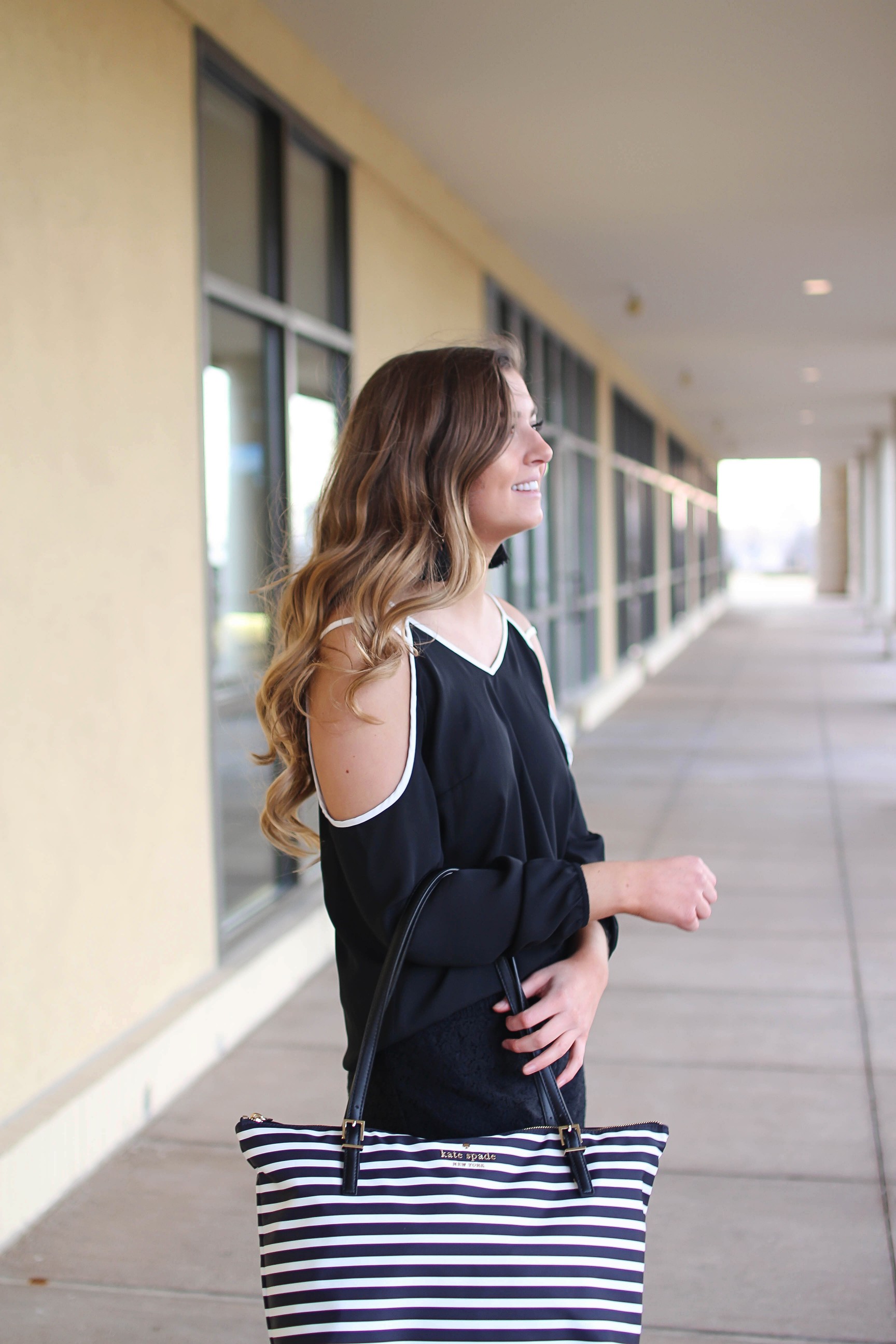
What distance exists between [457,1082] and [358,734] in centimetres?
41

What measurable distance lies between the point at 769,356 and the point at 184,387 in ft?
34.5

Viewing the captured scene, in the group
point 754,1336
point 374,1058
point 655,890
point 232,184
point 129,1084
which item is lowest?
point 754,1336

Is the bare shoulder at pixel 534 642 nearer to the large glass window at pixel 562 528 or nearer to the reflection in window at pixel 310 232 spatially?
the reflection in window at pixel 310 232

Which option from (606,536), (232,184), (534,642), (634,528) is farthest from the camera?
(634,528)

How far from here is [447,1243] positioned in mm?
1199

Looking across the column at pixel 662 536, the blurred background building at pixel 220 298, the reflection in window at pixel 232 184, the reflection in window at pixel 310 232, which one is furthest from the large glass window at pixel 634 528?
the reflection in window at pixel 232 184

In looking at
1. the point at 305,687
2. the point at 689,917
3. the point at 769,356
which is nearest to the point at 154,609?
the point at 305,687

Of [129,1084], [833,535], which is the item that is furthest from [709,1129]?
[833,535]

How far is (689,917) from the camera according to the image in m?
1.40

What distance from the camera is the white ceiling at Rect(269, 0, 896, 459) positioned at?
4434 mm

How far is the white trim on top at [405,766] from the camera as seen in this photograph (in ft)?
4.40

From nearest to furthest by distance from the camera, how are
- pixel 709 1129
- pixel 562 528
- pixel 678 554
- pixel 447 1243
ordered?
pixel 447 1243, pixel 709 1129, pixel 562 528, pixel 678 554

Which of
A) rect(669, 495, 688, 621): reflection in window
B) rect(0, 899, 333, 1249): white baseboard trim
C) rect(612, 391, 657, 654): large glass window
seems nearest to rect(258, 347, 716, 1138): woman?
rect(0, 899, 333, 1249): white baseboard trim

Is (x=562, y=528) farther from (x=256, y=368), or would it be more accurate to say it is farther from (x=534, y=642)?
(x=534, y=642)
